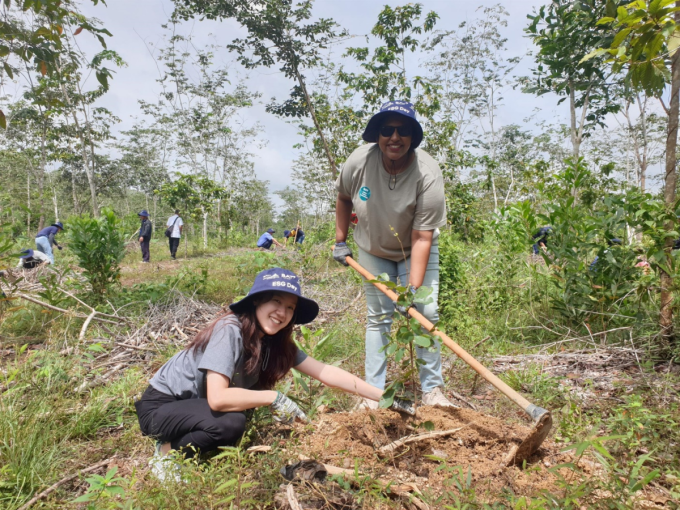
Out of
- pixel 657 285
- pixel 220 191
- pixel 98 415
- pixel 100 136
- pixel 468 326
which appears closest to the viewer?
pixel 98 415

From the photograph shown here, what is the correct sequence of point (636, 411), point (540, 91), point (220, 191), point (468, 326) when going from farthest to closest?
point (220, 191)
point (540, 91)
point (468, 326)
point (636, 411)

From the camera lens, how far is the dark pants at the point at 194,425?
1877 millimetres

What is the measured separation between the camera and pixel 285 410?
81.6 inches

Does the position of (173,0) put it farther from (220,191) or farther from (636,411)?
(636,411)

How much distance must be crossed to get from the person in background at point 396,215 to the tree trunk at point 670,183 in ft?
5.24

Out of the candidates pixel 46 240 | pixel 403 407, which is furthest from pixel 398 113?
pixel 46 240

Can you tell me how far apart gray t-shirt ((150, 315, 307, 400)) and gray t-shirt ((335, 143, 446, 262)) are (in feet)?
2.81

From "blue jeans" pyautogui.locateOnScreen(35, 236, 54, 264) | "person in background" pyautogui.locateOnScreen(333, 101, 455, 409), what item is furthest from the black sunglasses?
"blue jeans" pyautogui.locateOnScreen(35, 236, 54, 264)

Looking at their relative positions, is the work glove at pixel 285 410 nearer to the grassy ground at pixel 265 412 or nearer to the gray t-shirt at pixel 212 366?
the grassy ground at pixel 265 412

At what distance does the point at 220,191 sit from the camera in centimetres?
1390

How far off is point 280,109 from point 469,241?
509 cm

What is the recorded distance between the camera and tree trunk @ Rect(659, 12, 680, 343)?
259 cm

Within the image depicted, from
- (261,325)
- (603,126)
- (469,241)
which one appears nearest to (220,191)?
(469,241)

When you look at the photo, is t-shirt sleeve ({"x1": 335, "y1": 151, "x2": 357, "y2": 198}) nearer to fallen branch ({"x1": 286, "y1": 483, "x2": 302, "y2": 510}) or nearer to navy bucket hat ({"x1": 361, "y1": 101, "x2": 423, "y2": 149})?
navy bucket hat ({"x1": 361, "y1": 101, "x2": 423, "y2": 149})
